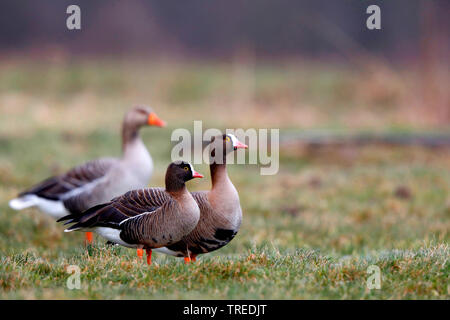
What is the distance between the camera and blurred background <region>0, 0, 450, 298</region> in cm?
1007

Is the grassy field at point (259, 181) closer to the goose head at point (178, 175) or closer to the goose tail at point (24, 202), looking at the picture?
the goose tail at point (24, 202)

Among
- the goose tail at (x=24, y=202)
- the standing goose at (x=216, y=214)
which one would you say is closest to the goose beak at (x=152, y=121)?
the goose tail at (x=24, y=202)

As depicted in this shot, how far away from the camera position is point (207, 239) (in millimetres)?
6062

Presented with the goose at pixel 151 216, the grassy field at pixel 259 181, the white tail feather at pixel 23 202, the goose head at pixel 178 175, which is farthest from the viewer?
the white tail feather at pixel 23 202

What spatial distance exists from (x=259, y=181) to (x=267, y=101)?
1113 centimetres

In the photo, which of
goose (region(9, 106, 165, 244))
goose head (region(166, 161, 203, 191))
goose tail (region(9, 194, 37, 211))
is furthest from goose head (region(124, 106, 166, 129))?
goose head (region(166, 161, 203, 191))

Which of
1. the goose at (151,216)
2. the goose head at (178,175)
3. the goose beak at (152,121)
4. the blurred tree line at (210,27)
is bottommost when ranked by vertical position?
the goose at (151,216)

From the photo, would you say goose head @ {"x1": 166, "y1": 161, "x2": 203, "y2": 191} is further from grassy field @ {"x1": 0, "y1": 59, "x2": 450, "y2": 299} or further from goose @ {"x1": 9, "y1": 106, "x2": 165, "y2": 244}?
goose @ {"x1": 9, "y1": 106, "x2": 165, "y2": 244}

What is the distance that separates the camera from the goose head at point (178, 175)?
593 cm

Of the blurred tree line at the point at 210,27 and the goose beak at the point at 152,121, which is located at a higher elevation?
the blurred tree line at the point at 210,27

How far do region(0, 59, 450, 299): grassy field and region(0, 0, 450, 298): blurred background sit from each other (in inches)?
2.2

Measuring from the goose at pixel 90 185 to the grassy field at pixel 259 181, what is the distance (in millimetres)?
379

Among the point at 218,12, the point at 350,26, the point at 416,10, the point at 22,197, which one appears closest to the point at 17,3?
the point at 218,12

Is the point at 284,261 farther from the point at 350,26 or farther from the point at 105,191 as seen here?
the point at 350,26
